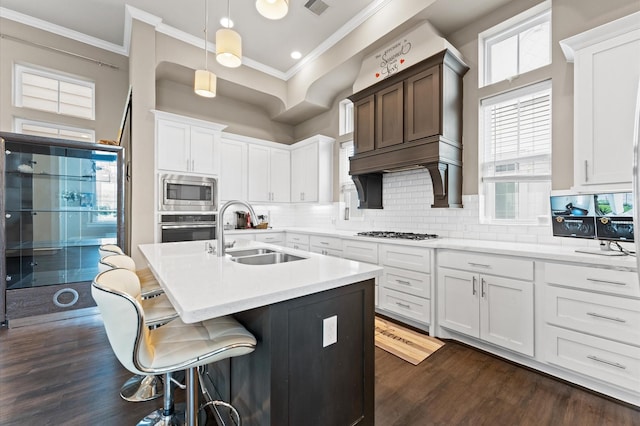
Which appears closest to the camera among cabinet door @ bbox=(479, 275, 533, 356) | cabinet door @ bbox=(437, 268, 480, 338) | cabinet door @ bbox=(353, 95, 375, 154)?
cabinet door @ bbox=(479, 275, 533, 356)

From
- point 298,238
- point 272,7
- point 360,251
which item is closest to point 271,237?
point 298,238

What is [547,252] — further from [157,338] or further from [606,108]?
[157,338]

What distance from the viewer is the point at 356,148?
3883 mm

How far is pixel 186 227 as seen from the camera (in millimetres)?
3922

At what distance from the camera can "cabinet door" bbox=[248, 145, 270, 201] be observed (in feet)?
16.5

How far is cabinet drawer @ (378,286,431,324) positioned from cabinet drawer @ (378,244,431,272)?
0.31 m

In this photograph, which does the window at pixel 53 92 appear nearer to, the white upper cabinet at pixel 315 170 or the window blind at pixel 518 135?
the white upper cabinet at pixel 315 170

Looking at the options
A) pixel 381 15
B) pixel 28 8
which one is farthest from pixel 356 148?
pixel 28 8

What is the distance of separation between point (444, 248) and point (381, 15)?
9.31ft

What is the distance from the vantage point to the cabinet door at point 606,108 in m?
1.88

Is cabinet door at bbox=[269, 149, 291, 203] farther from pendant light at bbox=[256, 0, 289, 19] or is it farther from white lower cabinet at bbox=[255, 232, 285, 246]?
pendant light at bbox=[256, 0, 289, 19]

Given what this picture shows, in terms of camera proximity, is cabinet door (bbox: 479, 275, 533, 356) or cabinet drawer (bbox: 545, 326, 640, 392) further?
cabinet door (bbox: 479, 275, 533, 356)

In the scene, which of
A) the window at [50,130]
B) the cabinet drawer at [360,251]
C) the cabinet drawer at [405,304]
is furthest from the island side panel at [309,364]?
the window at [50,130]

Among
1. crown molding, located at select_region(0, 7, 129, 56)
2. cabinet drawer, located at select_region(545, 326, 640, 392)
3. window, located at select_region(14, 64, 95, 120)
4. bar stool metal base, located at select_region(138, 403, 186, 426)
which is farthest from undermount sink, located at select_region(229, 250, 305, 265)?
crown molding, located at select_region(0, 7, 129, 56)
